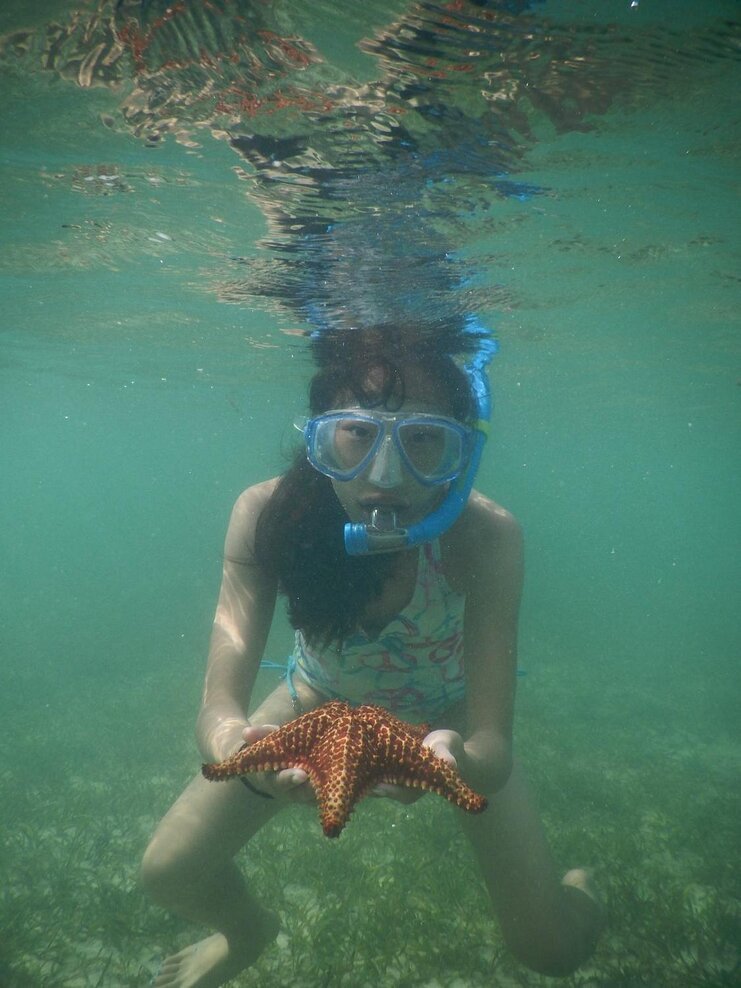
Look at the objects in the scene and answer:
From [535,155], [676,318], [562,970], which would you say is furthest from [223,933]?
[676,318]

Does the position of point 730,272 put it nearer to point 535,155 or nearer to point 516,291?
point 516,291

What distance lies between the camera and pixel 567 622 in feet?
84.9

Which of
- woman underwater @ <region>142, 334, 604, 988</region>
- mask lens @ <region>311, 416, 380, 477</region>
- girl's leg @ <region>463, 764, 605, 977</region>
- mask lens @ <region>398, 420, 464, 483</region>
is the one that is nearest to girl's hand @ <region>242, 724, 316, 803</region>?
woman underwater @ <region>142, 334, 604, 988</region>

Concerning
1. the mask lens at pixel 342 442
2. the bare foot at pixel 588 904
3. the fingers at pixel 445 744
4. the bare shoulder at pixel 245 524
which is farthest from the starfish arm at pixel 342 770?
the bare foot at pixel 588 904

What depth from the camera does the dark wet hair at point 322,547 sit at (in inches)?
189

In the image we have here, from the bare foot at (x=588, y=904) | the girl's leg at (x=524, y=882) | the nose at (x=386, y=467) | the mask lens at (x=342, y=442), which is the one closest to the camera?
the nose at (x=386, y=467)

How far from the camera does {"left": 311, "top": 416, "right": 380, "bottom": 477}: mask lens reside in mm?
4707

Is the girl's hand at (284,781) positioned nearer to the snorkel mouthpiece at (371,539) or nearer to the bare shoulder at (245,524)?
the snorkel mouthpiece at (371,539)

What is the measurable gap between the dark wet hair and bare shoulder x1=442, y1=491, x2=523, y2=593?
55 cm

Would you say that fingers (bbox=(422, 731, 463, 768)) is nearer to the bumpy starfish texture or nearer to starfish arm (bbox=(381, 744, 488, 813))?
the bumpy starfish texture

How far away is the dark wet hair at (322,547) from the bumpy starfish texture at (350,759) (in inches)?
73.1

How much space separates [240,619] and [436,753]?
260cm

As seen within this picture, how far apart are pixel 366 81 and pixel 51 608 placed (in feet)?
86.9

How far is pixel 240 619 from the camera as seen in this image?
496cm
